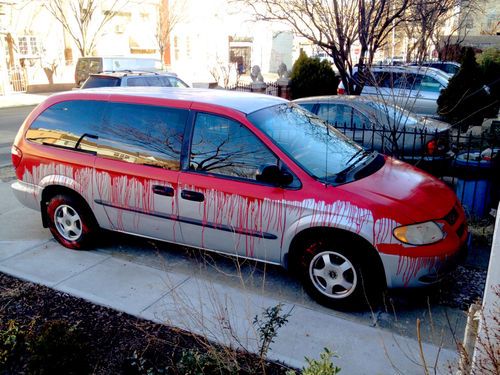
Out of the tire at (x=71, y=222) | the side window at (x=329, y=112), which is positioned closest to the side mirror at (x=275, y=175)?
the tire at (x=71, y=222)

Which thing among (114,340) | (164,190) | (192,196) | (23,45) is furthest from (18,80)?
(114,340)

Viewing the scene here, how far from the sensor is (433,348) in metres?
3.49

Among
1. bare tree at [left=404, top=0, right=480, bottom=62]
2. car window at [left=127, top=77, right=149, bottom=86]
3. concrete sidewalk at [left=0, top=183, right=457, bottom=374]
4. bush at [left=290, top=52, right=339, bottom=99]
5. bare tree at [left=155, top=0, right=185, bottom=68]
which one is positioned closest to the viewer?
concrete sidewalk at [left=0, top=183, right=457, bottom=374]

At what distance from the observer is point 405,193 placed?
398 centimetres

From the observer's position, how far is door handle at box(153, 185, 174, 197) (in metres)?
4.40

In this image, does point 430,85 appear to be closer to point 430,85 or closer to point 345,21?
point 430,85

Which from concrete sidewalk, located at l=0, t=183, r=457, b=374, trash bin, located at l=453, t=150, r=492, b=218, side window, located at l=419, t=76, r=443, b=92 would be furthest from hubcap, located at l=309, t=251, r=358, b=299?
side window, located at l=419, t=76, r=443, b=92

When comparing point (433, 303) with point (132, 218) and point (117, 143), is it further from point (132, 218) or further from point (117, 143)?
point (117, 143)

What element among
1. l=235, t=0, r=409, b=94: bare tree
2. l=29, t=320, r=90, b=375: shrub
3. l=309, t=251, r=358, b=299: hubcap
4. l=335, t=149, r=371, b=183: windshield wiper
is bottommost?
l=29, t=320, r=90, b=375: shrub

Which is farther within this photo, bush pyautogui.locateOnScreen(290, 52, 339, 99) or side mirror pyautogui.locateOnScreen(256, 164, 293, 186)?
bush pyautogui.locateOnScreen(290, 52, 339, 99)

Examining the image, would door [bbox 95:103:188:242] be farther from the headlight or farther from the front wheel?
the headlight

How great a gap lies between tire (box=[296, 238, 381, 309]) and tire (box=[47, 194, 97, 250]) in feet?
7.96

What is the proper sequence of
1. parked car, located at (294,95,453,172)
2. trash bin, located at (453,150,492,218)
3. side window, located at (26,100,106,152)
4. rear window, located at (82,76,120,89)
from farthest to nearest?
rear window, located at (82,76,120,89)
parked car, located at (294,95,453,172)
trash bin, located at (453,150,492,218)
side window, located at (26,100,106,152)

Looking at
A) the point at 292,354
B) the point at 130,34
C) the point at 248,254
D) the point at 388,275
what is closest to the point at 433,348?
the point at 388,275
